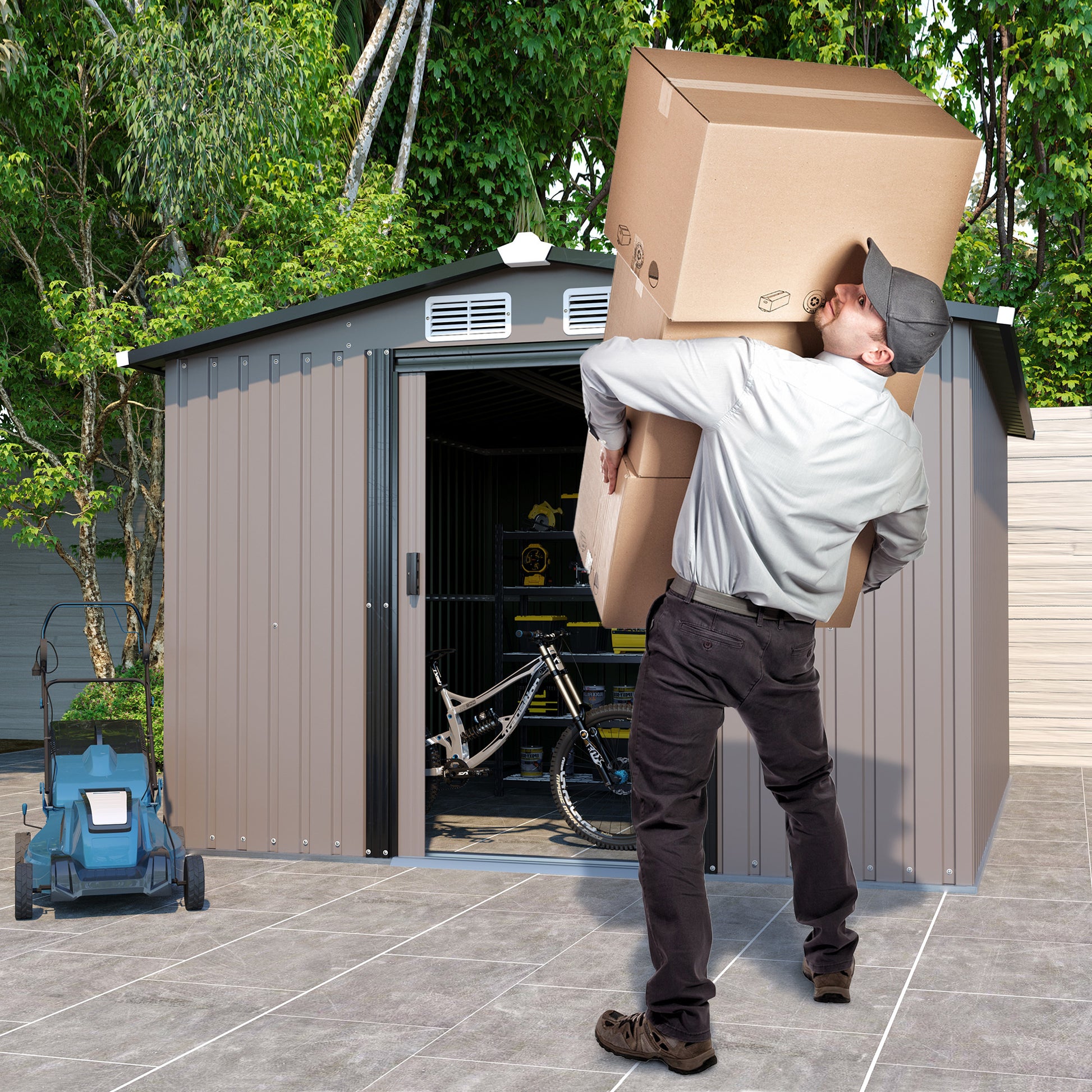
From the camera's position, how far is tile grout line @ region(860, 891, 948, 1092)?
2.79m

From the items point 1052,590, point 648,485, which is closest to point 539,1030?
point 648,485

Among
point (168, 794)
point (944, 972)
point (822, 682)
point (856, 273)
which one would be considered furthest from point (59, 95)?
point (944, 972)

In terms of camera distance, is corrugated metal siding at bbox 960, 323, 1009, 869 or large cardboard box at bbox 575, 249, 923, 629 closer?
large cardboard box at bbox 575, 249, 923, 629

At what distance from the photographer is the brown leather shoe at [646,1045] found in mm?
2770

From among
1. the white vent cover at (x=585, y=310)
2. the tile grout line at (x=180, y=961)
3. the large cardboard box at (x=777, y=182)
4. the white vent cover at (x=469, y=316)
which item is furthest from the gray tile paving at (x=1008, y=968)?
the white vent cover at (x=469, y=316)

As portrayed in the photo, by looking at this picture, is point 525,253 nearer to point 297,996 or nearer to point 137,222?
point 297,996

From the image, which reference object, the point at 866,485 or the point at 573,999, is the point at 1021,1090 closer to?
the point at 573,999

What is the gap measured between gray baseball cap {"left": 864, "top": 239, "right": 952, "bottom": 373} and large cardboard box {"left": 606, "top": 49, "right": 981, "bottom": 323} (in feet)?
0.26

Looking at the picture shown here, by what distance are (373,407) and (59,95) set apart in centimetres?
500

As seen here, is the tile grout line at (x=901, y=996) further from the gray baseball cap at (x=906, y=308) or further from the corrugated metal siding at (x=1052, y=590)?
the corrugated metal siding at (x=1052, y=590)

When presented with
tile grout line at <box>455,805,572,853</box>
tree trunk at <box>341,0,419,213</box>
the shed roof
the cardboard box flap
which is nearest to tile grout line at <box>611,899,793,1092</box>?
tile grout line at <box>455,805,572,853</box>

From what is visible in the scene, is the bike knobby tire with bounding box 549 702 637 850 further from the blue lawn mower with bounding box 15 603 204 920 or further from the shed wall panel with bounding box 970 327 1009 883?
the blue lawn mower with bounding box 15 603 204 920

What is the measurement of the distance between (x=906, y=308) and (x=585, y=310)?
2511mm

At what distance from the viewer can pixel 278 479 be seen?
541 cm
